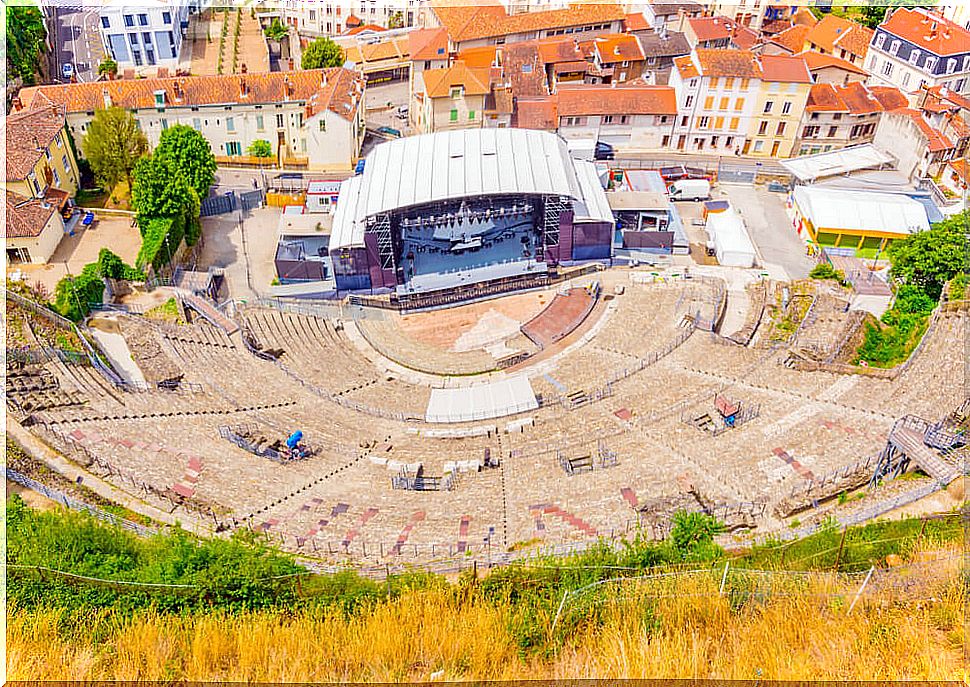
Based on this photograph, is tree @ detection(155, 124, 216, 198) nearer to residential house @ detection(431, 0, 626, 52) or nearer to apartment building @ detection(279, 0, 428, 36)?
residential house @ detection(431, 0, 626, 52)

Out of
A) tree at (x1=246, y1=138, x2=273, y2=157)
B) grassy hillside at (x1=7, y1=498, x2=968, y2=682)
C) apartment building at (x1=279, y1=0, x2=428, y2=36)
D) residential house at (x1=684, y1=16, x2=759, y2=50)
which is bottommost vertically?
grassy hillside at (x1=7, y1=498, x2=968, y2=682)

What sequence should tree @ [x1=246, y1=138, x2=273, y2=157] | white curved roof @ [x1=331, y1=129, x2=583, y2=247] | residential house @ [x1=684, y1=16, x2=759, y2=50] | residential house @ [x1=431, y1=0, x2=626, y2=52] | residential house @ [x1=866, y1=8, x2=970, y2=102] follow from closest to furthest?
1. white curved roof @ [x1=331, y1=129, x2=583, y2=247]
2. tree @ [x1=246, y1=138, x2=273, y2=157]
3. residential house @ [x1=866, y1=8, x2=970, y2=102]
4. residential house @ [x1=684, y1=16, x2=759, y2=50]
5. residential house @ [x1=431, y1=0, x2=626, y2=52]

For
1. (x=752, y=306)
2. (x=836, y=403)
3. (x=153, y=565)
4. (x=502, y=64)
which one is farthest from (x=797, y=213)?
(x=153, y=565)

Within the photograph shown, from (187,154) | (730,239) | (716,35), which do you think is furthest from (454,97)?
(716,35)

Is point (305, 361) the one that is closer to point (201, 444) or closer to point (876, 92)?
point (201, 444)

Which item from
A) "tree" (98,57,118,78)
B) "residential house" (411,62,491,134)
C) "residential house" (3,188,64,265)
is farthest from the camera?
"tree" (98,57,118,78)

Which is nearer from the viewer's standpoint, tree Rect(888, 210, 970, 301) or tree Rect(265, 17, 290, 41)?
tree Rect(888, 210, 970, 301)

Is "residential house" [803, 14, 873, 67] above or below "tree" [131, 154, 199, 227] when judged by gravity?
above

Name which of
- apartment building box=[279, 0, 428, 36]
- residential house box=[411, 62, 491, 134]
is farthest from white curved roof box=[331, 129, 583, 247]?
apartment building box=[279, 0, 428, 36]
